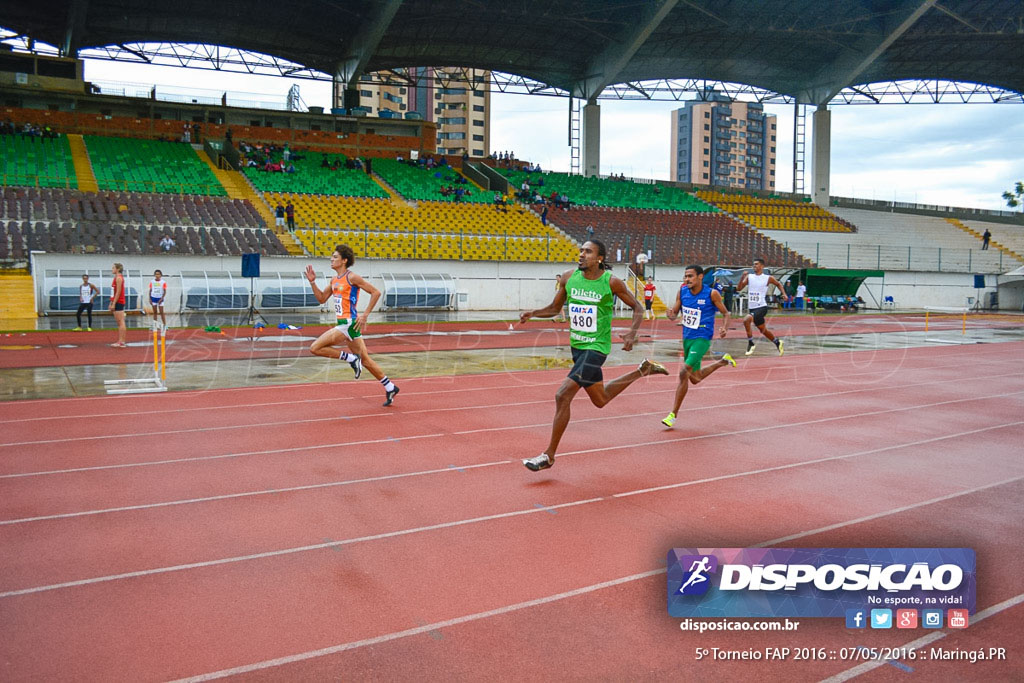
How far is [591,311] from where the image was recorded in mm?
7168

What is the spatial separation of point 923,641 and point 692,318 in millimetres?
6119

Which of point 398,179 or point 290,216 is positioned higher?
point 398,179

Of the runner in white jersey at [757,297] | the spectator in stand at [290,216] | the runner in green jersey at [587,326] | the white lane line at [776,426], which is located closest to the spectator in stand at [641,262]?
the spectator in stand at [290,216]

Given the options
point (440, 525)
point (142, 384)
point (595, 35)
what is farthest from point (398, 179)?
point (440, 525)

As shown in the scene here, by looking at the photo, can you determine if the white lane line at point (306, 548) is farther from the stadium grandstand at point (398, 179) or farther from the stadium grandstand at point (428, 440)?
the stadium grandstand at point (398, 179)

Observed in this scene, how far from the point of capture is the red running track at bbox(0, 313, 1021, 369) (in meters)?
16.5

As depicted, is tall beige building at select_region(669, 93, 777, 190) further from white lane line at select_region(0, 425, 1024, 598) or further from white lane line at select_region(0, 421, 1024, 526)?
white lane line at select_region(0, 425, 1024, 598)

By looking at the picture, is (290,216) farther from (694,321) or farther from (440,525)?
(440,525)

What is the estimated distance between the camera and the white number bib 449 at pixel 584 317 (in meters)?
7.17

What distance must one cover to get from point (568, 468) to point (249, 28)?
46848 mm

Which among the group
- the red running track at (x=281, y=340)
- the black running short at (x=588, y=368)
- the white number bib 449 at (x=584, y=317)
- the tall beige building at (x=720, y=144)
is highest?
the tall beige building at (x=720, y=144)

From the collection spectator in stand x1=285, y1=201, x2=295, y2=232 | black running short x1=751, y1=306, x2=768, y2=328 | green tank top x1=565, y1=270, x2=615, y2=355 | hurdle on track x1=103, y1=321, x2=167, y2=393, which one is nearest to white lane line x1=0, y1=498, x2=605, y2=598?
green tank top x1=565, y1=270, x2=615, y2=355

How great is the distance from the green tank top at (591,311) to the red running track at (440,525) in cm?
128

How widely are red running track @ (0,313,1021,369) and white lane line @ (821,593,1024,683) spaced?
15006mm
